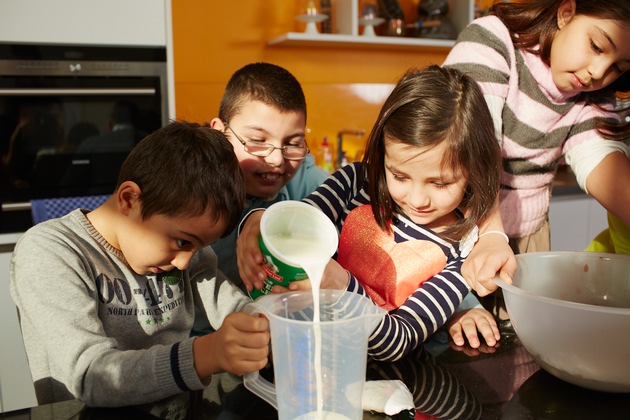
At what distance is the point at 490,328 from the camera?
3.43 ft

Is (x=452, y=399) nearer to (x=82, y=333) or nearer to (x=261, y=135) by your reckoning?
(x=82, y=333)

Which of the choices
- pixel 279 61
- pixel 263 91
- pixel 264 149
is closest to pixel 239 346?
pixel 264 149

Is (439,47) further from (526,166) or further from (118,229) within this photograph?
(118,229)

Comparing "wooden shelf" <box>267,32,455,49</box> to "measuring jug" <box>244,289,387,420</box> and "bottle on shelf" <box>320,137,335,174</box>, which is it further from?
"measuring jug" <box>244,289,387,420</box>

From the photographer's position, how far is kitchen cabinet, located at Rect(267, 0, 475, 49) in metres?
2.91

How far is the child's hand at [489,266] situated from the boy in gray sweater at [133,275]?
1.27ft

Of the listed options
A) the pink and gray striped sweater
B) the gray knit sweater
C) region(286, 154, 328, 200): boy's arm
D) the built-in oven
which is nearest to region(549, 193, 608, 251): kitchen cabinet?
region(286, 154, 328, 200): boy's arm

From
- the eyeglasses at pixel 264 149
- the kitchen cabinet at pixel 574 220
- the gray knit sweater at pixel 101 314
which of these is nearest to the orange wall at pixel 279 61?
the kitchen cabinet at pixel 574 220

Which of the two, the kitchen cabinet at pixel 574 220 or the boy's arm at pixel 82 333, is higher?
the boy's arm at pixel 82 333

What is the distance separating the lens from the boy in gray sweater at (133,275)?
0.85 m

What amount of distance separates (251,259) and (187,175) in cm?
22

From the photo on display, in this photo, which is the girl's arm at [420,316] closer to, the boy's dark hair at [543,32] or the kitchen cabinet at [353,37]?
the boy's dark hair at [543,32]

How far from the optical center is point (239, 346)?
0.76m

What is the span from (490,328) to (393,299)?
0.66ft
